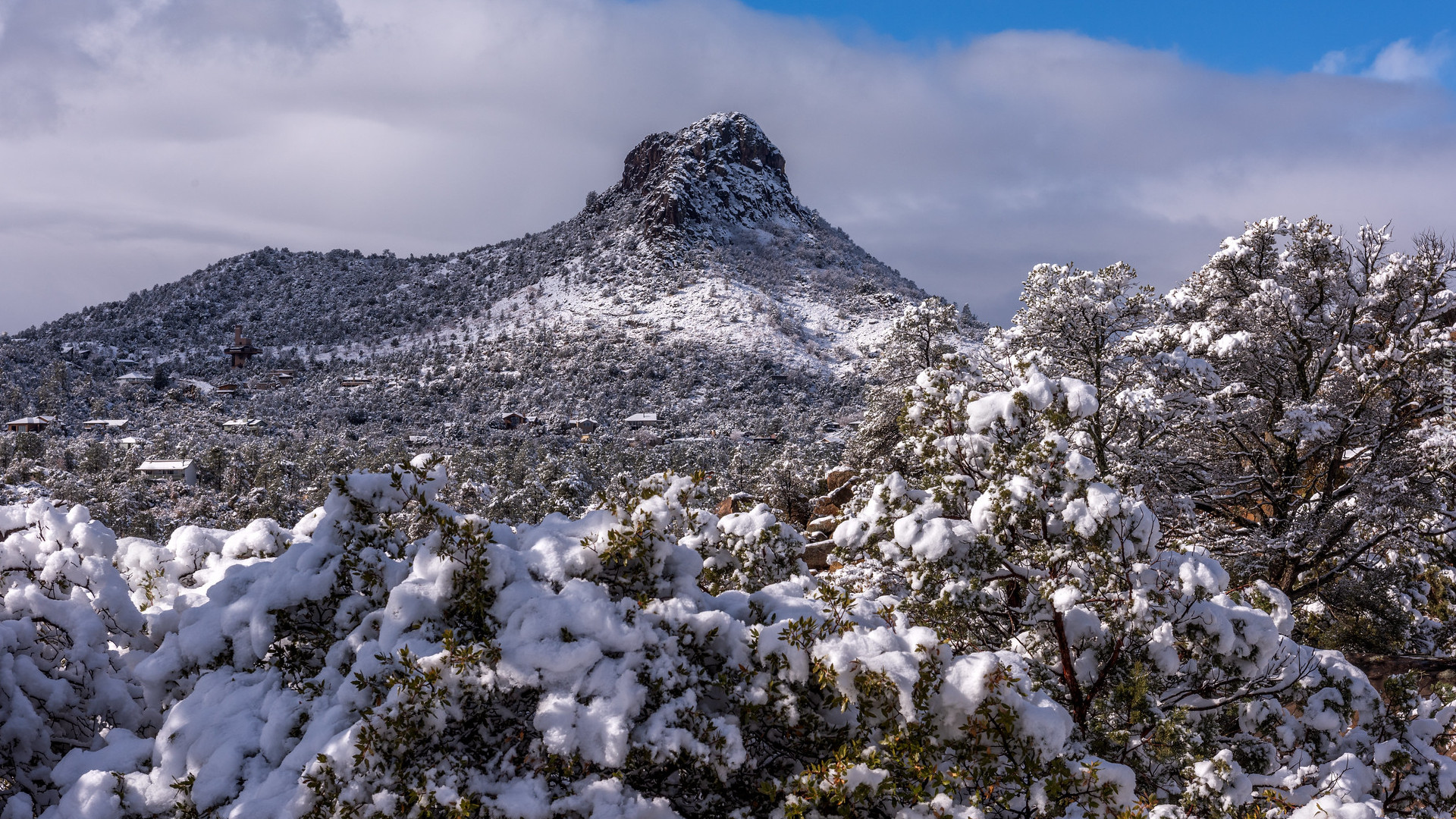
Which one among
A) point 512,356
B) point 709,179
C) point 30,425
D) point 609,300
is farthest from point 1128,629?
point 709,179

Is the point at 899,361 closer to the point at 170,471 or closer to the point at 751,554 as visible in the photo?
the point at 751,554

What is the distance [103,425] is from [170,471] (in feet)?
103

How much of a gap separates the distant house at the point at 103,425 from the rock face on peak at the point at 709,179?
86.3 m

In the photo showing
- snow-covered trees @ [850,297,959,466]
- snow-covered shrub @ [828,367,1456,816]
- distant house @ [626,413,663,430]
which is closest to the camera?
snow-covered shrub @ [828,367,1456,816]

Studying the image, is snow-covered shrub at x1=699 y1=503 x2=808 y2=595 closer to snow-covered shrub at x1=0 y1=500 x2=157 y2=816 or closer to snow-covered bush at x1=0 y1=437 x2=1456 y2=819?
snow-covered bush at x1=0 y1=437 x2=1456 y2=819

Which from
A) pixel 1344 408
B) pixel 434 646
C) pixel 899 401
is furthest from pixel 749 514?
pixel 899 401

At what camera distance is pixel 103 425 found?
6975 centimetres

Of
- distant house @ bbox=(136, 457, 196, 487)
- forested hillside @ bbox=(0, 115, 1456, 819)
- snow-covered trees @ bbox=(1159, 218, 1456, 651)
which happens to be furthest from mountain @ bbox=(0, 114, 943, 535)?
forested hillside @ bbox=(0, 115, 1456, 819)

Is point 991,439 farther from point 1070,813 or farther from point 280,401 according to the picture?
point 280,401

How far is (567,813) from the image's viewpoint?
4086 mm

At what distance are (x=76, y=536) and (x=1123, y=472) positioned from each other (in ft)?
37.0

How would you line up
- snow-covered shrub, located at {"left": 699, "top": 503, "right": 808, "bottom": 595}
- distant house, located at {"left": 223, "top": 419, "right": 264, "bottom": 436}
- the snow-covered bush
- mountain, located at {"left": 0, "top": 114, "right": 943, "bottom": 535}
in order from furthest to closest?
distant house, located at {"left": 223, "top": 419, "right": 264, "bottom": 436} < mountain, located at {"left": 0, "top": 114, "right": 943, "bottom": 535} < snow-covered shrub, located at {"left": 699, "top": 503, "right": 808, "bottom": 595} < the snow-covered bush

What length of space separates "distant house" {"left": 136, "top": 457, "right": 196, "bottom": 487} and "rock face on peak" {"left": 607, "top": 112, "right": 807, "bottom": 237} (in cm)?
9911

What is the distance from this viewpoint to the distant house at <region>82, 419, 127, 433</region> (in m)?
69.3
